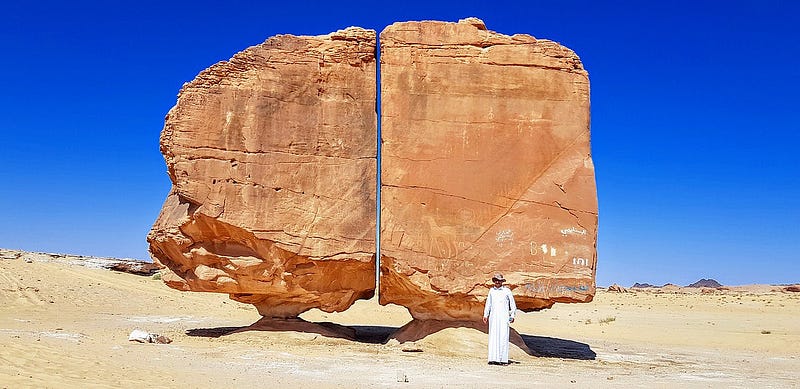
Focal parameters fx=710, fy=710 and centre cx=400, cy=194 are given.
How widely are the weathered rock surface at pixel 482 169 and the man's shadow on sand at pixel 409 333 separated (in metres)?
0.51

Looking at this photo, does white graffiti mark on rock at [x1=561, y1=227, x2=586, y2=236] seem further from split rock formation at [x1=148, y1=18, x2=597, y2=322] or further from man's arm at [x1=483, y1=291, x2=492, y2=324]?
man's arm at [x1=483, y1=291, x2=492, y2=324]

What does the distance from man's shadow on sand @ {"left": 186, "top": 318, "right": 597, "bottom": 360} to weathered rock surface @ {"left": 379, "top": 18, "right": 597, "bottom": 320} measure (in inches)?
20.1

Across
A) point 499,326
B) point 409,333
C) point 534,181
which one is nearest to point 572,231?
point 534,181

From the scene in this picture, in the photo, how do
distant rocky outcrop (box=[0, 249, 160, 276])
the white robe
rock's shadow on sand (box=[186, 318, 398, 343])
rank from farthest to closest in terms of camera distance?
distant rocky outcrop (box=[0, 249, 160, 276]) < rock's shadow on sand (box=[186, 318, 398, 343]) < the white robe

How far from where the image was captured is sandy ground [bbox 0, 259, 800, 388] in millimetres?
8180

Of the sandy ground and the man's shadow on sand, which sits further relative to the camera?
the man's shadow on sand

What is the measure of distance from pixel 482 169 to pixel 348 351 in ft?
11.6

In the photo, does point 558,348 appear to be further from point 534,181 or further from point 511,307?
point 534,181

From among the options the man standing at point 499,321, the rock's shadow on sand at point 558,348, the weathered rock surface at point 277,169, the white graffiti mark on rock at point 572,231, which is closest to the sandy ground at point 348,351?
the rock's shadow on sand at point 558,348

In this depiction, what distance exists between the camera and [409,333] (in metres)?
12.0

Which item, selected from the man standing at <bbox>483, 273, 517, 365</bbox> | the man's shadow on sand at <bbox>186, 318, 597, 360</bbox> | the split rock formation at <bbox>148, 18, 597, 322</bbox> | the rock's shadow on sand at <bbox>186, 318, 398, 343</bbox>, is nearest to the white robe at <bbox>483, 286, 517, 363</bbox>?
the man standing at <bbox>483, 273, 517, 365</bbox>

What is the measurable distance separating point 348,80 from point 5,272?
19.1 metres

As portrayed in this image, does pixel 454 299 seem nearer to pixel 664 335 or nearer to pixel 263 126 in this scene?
pixel 263 126

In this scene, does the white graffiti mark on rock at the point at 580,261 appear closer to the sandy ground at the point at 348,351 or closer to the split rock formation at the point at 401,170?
the split rock formation at the point at 401,170
